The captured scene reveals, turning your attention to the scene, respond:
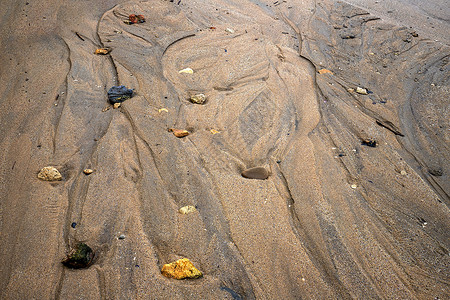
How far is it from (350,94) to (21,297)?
4.82 metres

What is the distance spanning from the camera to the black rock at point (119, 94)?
392 centimetres

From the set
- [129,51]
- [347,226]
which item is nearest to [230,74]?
→ [129,51]

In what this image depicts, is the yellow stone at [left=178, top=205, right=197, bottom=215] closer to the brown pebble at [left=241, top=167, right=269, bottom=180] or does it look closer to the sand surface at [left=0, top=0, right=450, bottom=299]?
the sand surface at [left=0, top=0, right=450, bottom=299]

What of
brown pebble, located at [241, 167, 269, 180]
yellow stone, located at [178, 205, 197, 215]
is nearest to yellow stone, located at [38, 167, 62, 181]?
yellow stone, located at [178, 205, 197, 215]

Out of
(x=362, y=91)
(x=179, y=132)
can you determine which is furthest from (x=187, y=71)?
(x=362, y=91)

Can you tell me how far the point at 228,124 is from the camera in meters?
3.93

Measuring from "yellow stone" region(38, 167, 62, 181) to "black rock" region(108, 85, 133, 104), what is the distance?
129 cm

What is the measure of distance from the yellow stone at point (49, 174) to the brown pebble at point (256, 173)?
1869 millimetres

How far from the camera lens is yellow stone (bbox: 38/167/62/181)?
2900mm

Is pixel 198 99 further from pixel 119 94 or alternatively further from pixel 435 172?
pixel 435 172

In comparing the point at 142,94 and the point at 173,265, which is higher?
the point at 142,94

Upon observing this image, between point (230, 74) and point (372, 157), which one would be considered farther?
point (230, 74)

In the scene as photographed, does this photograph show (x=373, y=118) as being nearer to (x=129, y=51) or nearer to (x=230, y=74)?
(x=230, y=74)

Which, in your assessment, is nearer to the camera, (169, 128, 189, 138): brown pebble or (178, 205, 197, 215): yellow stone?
(178, 205, 197, 215): yellow stone
